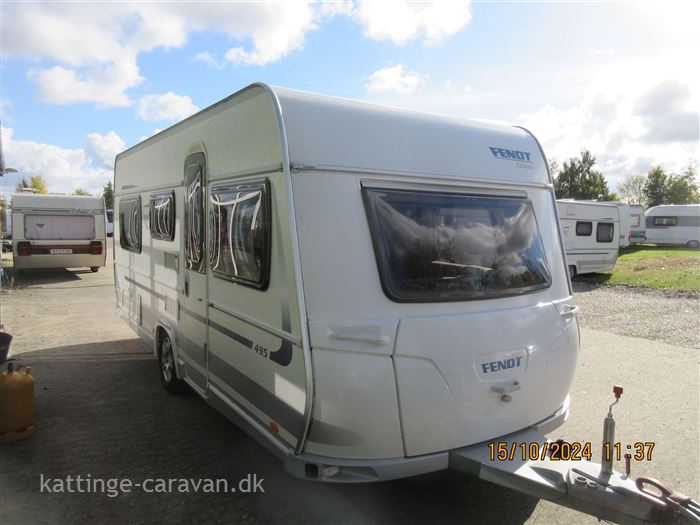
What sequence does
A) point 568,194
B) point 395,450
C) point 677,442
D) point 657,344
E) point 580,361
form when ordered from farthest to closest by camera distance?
point 568,194
point 657,344
point 580,361
point 677,442
point 395,450

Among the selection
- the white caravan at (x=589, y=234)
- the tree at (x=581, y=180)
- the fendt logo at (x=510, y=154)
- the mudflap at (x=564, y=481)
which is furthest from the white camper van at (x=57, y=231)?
the tree at (x=581, y=180)

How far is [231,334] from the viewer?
3824mm

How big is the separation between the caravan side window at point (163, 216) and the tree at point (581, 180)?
40.8 metres

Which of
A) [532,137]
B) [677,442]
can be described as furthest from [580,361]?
[532,137]

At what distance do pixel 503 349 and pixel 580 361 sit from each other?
178 inches

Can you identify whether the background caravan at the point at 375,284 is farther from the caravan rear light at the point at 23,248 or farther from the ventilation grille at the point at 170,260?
the caravan rear light at the point at 23,248

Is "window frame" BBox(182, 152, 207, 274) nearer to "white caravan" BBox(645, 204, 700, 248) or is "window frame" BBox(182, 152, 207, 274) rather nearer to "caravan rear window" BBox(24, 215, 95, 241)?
"caravan rear window" BBox(24, 215, 95, 241)

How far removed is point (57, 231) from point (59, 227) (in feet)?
0.40

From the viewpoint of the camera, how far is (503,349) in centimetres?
331

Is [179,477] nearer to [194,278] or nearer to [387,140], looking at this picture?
[194,278]

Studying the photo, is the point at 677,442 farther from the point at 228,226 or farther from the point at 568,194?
the point at 568,194

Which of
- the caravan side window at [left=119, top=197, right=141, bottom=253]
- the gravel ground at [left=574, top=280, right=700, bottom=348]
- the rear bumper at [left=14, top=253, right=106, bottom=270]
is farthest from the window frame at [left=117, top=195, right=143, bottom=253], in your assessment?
the rear bumper at [left=14, top=253, right=106, bottom=270]

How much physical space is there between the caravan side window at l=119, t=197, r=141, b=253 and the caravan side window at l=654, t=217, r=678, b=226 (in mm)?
31119

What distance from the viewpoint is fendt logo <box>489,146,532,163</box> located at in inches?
151
